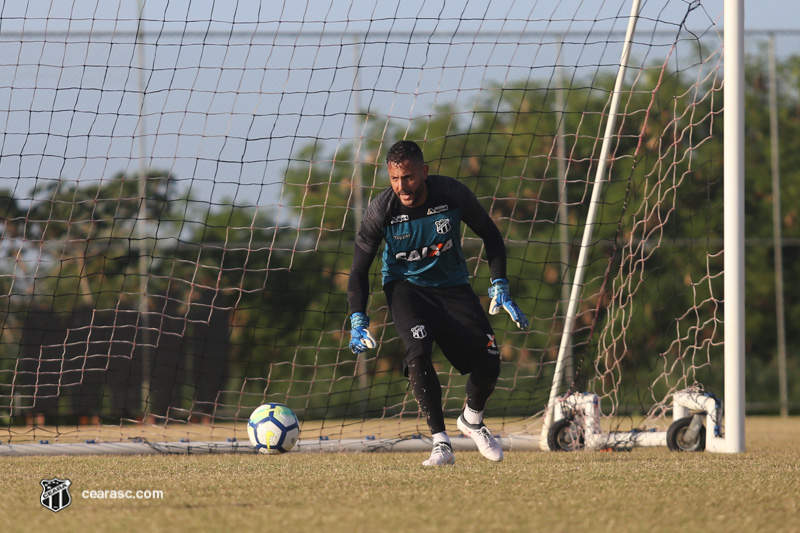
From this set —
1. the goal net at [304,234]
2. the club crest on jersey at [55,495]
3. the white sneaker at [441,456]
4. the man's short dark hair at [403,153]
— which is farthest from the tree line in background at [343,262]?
the club crest on jersey at [55,495]

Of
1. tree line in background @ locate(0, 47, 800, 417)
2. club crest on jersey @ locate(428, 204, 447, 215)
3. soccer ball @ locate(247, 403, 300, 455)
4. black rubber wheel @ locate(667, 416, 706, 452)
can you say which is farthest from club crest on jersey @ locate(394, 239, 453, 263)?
tree line in background @ locate(0, 47, 800, 417)

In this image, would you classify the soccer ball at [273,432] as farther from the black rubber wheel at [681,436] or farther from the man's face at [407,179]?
the black rubber wheel at [681,436]

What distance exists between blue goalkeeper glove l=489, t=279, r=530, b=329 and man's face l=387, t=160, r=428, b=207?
65 cm

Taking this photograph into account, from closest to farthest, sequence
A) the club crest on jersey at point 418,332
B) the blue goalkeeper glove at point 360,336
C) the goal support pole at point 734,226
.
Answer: the blue goalkeeper glove at point 360,336 → the club crest on jersey at point 418,332 → the goal support pole at point 734,226

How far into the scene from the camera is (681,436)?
6109 mm

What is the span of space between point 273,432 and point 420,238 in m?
1.54

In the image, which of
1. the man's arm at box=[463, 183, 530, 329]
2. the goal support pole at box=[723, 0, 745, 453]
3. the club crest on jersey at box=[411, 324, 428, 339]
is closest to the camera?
the club crest on jersey at box=[411, 324, 428, 339]

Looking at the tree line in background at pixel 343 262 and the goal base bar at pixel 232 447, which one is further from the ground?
the tree line in background at pixel 343 262

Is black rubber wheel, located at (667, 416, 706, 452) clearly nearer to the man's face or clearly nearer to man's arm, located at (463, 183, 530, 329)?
man's arm, located at (463, 183, 530, 329)

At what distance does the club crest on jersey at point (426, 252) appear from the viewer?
4.96 metres

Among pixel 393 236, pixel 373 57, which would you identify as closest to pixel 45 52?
pixel 373 57

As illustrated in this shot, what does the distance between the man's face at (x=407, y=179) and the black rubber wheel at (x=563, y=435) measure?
82.3 inches

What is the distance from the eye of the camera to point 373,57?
1076cm

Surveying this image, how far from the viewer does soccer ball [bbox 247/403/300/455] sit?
5.54 m
